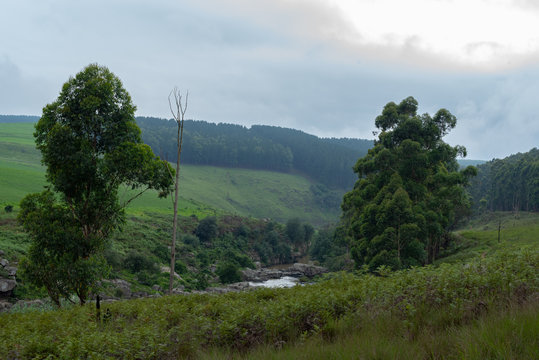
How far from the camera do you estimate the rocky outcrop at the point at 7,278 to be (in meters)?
29.5

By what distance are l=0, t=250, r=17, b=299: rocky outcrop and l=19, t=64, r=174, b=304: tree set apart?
20047 millimetres

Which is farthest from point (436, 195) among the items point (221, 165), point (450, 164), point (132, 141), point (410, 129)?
point (221, 165)

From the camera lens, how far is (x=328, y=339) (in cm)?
610

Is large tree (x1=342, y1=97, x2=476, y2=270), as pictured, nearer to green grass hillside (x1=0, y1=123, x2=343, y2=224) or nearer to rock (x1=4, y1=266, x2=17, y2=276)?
rock (x1=4, y1=266, x2=17, y2=276)

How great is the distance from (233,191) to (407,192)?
132080 mm

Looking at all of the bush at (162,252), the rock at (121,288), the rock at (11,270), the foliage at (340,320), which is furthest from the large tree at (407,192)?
the bush at (162,252)

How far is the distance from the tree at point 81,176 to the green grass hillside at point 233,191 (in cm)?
8076

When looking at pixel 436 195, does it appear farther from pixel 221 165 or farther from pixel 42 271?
pixel 221 165

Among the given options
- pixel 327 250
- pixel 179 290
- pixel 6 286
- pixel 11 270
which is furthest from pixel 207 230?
pixel 6 286

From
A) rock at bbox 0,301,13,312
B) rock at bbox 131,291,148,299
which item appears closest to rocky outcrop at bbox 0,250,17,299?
rock at bbox 0,301,13,312

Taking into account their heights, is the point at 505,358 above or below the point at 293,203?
above

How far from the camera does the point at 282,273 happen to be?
70.5m

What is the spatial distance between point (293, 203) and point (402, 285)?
157150mm

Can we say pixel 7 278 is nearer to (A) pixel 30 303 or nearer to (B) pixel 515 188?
(A) pixel 30 303
